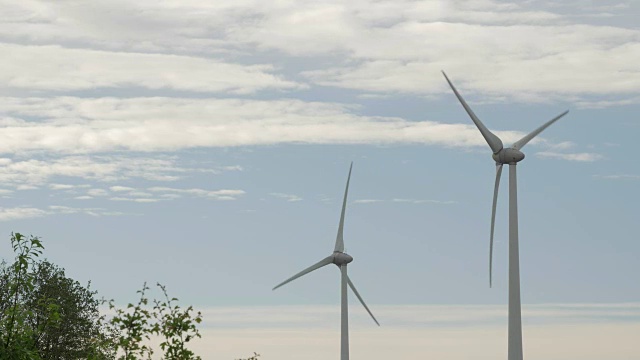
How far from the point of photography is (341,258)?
8069cm

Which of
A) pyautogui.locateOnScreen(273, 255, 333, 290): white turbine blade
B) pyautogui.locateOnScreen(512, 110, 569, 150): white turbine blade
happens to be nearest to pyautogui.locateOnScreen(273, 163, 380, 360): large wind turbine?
pyautogui.locateOnScreen(273, 255, 333, 290): white turbine blade

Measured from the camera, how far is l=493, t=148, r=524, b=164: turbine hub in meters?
53.4

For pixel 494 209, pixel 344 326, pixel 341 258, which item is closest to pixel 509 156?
pixel 494 209

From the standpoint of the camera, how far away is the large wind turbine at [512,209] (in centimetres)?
4844

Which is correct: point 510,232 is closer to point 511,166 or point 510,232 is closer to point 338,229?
point 511,166

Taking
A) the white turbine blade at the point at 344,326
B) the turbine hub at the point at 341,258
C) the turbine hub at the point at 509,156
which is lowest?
the white turbine blade at the point at 344,326

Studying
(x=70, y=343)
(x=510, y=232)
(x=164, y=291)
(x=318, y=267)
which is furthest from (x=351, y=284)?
(x=164, y=291)

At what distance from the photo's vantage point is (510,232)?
163ft

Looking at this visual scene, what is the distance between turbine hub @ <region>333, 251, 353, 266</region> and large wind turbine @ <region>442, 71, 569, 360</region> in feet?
86.7

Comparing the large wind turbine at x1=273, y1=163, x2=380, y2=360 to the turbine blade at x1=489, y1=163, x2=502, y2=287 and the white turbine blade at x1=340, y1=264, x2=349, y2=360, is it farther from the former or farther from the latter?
the turbine blade at x1=489, y1=163, x2=502, y2=287

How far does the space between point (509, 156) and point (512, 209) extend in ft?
13.6

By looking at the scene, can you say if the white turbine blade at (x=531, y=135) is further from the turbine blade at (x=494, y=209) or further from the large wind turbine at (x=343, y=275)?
the large wind turbine at (x=343, y=275)

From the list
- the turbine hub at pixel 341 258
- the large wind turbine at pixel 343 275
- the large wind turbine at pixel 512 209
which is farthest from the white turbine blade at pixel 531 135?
the turbine hub at pixel 341 258

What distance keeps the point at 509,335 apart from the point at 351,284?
106 feet
